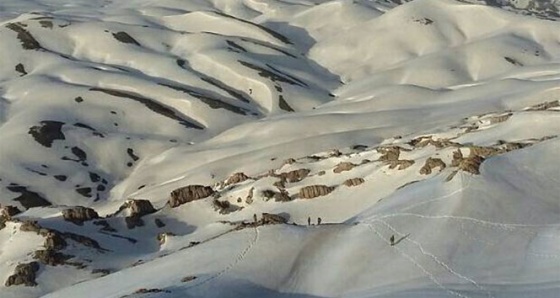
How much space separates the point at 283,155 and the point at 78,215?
118 ft

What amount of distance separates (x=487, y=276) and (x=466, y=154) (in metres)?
16.1

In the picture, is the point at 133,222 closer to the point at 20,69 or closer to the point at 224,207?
the point at 224,207

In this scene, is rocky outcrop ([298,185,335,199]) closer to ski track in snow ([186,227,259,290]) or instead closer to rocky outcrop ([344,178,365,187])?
rocky outcrop ([344,178,365,187])

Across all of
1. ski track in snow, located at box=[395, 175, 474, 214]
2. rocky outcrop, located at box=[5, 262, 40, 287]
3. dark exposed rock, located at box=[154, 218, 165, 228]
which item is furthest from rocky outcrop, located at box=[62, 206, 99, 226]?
ski track in snow, located at box=[395, 175, 474, 214]

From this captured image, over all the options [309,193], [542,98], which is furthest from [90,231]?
[542,98]

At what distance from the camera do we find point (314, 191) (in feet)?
141

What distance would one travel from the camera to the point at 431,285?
76.3ft

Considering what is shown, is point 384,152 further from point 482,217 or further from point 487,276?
point 487,276

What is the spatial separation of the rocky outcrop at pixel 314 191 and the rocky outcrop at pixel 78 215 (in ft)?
54.5

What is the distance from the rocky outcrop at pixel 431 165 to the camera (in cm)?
3776

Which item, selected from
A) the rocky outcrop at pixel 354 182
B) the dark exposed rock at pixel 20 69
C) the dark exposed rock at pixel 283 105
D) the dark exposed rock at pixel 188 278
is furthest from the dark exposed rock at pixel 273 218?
the dark exposed rock at pixel 20 69

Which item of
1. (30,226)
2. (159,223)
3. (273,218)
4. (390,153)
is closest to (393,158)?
(390,153)

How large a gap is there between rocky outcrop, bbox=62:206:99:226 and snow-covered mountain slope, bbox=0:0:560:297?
155mm

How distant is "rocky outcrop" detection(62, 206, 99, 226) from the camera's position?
47.6 meters
